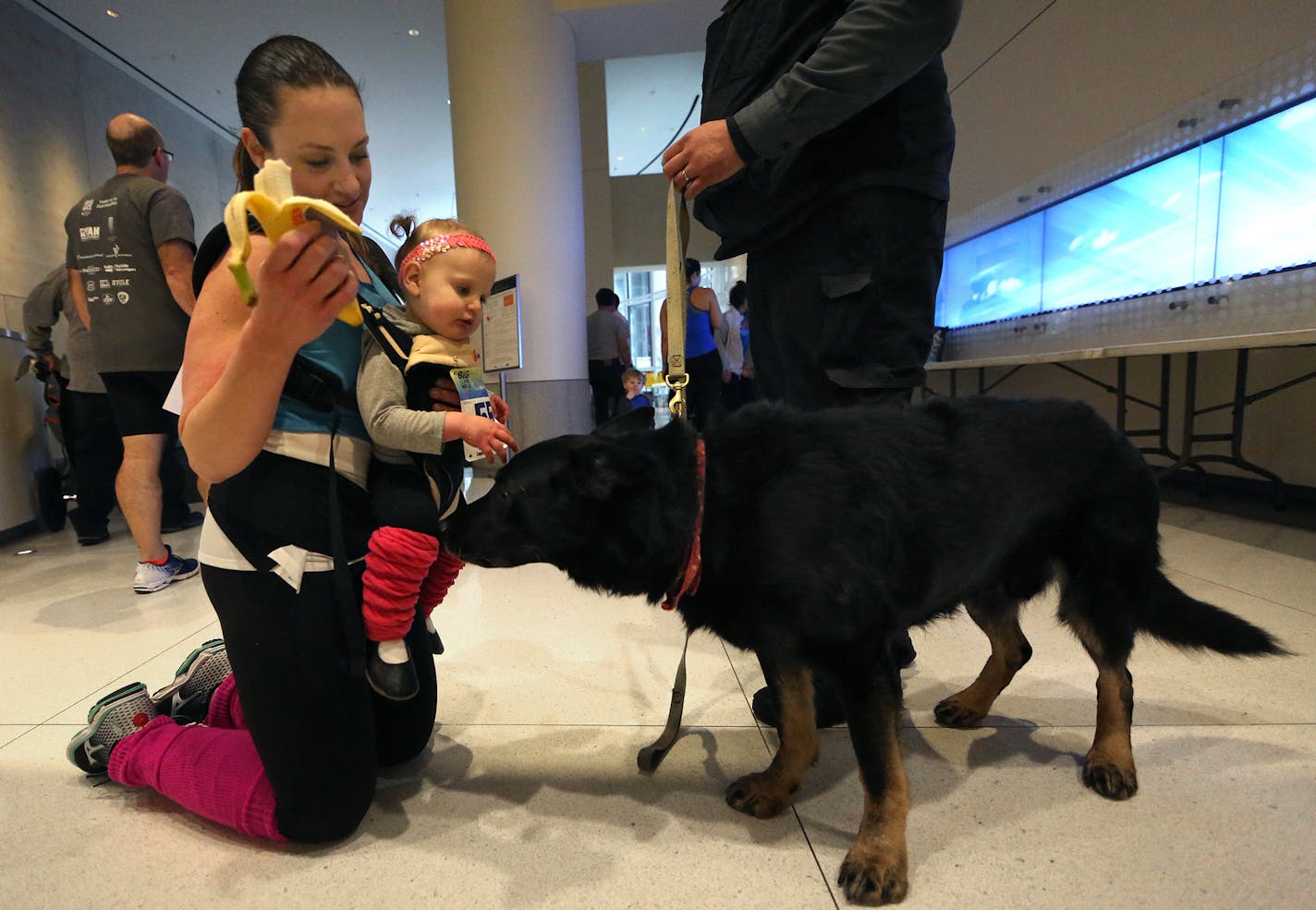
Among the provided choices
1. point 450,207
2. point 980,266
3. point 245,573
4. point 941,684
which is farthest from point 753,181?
point 450,207

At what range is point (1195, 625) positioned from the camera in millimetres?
1256

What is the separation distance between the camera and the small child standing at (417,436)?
3.51 ft

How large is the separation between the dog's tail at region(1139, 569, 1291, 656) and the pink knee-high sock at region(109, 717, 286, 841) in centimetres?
171

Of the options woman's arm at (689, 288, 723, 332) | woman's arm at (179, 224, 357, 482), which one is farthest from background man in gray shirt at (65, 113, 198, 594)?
woman's arm at (689, 288, 723, 332)

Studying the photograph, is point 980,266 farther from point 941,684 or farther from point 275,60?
point 275,60

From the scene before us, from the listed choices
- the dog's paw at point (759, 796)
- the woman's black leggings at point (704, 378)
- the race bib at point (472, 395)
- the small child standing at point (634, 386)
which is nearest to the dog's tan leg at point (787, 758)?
the dog's paw at point (759, 796)

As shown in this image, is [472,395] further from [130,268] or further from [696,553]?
[130,268]

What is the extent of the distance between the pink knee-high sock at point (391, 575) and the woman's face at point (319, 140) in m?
0.59

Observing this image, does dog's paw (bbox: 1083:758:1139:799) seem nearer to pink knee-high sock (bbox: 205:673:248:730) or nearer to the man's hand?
the man's hand

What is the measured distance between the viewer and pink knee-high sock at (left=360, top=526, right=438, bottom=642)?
3.48ft

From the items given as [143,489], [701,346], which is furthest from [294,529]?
[701,346]

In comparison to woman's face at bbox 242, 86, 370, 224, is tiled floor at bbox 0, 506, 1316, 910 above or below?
below

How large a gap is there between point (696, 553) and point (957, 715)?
34.6 inches

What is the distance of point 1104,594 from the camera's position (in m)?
1.25
